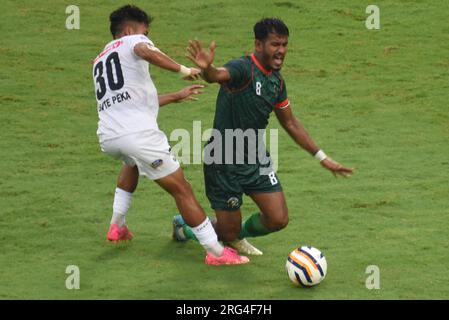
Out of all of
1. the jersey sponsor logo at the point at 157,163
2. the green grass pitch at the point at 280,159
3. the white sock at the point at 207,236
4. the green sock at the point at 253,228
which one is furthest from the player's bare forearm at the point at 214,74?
the green grass pitch at the point at 280,159

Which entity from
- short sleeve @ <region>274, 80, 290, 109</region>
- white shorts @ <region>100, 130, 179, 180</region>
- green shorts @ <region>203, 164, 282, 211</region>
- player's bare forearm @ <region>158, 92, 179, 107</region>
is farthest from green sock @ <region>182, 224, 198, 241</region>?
short sleeve @ <region>274, 80, 290, 109</region>

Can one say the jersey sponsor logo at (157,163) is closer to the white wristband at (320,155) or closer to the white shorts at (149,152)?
the white shorts at (149,152)

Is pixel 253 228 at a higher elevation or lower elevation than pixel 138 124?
lower

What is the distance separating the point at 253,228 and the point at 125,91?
70.7 inches

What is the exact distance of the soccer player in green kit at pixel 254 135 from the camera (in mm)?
9383

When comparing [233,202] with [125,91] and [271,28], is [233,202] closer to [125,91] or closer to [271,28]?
[125,91]

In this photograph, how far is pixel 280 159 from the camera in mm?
13203

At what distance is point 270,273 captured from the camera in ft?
31.1

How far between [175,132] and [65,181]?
224 cm

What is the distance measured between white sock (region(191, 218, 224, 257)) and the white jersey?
39.4 inches

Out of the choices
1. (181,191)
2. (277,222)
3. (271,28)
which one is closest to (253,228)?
(277,222)

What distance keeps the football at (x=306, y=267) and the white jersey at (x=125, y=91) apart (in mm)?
→ 1759

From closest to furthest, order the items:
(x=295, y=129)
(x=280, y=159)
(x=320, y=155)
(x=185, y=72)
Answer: (x=185, y=72)
(x=320, y=155)
(x=295, y=129)
(x=280, y=159)
